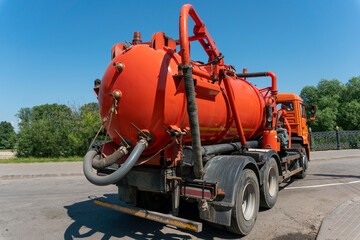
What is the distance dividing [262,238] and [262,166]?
1.56 meters

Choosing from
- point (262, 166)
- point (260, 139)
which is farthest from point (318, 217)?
point (260, 139)

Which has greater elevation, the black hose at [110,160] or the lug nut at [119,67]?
the lug nut at [119,67]

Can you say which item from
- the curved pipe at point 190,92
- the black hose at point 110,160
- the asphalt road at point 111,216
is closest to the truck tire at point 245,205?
the asphalt road at point 111,216

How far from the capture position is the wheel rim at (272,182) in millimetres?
5418

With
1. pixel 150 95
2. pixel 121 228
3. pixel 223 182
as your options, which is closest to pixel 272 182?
pixel 223 182

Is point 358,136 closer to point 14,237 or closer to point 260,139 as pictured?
point 260,139

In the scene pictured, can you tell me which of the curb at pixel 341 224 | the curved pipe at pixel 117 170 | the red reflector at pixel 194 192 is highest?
the curved pipe at pixel 117 170

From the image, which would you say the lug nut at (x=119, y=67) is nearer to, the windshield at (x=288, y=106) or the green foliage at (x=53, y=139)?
the windshield at (x=288, y=106)

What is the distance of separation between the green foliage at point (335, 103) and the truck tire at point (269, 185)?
1162 inches

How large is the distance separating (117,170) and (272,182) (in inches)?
154

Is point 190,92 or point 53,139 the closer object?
point 190,92

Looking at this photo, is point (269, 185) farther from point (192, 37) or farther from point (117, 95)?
point (117, 95)

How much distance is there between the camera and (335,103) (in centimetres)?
3186

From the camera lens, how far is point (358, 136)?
20.8 m
